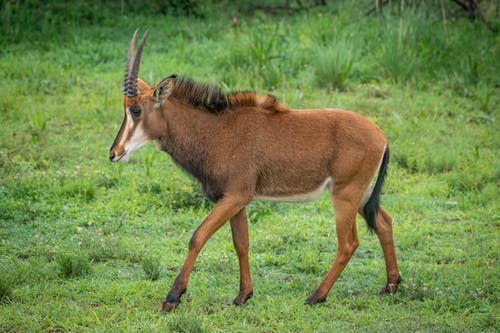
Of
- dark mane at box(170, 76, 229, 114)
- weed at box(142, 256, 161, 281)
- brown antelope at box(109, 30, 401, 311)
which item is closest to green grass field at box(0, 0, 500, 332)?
weed at box(142, 256, 161, 281)

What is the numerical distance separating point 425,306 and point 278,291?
1170mm

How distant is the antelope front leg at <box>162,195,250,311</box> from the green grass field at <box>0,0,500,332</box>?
12cm

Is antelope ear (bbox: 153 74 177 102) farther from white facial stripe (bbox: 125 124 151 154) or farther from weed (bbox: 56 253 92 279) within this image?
weed (bbox: 56 253 92 279)

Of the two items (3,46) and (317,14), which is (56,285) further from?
(317,14)

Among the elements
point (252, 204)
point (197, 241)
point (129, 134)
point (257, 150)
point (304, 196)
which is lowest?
point (252, 204)

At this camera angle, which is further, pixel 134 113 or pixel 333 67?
pixel 333 67

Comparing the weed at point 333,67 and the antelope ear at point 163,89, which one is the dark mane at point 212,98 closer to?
the antelope ear at point 163,89

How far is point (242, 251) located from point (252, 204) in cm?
210

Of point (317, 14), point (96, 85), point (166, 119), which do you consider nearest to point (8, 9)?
point (96, 85)

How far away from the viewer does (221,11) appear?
15273 millimetres

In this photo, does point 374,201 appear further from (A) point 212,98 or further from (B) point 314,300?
(A) point 212,98

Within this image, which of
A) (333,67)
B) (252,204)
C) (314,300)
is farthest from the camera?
A: (333,67)

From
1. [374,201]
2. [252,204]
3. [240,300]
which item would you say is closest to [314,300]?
A: [240,300]

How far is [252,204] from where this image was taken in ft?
29.3
